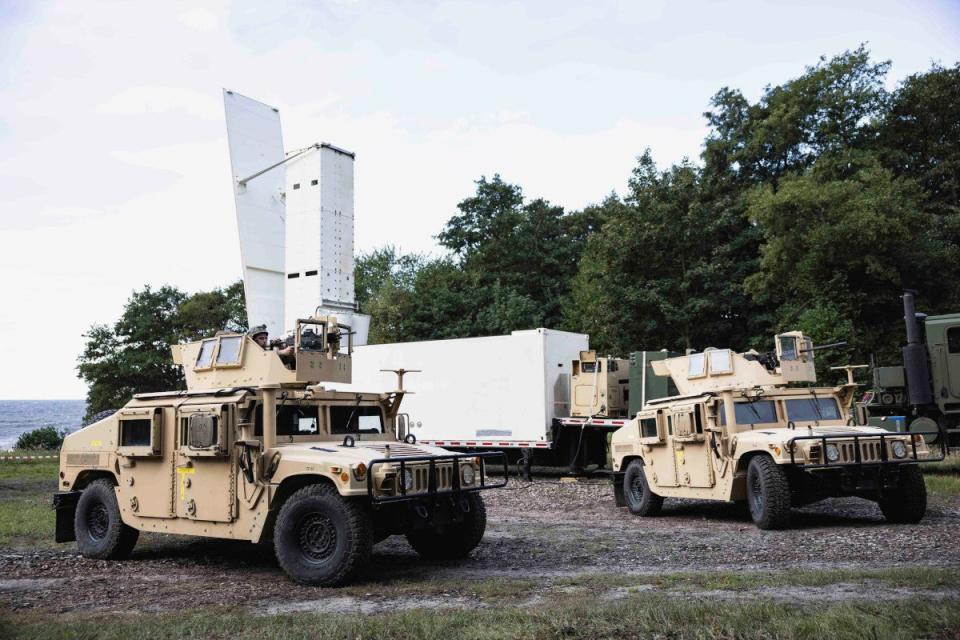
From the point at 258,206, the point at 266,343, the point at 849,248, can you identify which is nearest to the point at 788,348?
the point at 266,343

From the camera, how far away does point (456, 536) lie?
961 cm

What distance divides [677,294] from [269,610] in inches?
985

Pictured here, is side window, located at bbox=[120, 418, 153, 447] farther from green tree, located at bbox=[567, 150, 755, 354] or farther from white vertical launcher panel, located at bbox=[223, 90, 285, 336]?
green tree, located at bbox=[567, 150, 755, 354]

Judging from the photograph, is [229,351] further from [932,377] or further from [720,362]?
[932,377]

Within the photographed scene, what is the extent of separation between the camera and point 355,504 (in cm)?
820

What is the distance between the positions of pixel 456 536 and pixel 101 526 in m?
4.31

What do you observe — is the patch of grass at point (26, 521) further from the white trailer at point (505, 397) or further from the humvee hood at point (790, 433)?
the humvee hood at point (790, 433)

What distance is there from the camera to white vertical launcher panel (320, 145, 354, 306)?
39.3ft

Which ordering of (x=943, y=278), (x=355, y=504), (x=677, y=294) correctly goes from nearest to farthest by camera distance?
(x=355, y=504), (x=943, y=278), (x=677, y=294)

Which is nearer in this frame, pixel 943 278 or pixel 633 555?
pixel 633 555

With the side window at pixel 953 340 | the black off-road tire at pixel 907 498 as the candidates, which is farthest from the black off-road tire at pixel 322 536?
the side window at pixel 953 340

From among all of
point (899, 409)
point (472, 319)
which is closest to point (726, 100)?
point (472, 319)

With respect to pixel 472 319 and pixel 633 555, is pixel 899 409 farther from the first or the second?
pixel 472 319

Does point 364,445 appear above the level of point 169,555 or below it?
above
